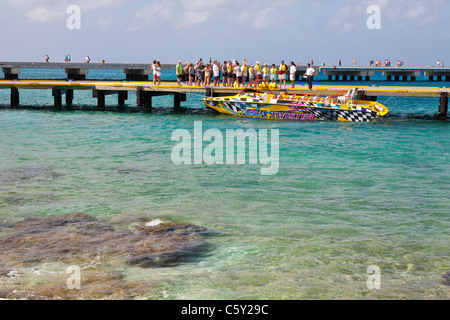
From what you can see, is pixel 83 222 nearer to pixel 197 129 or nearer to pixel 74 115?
pixel 197 129

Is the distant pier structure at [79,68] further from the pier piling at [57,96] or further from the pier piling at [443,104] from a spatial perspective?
the pier piling at [443,104]

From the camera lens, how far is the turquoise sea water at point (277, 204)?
845 centimetres

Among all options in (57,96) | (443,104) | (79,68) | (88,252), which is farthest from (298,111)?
(79,68)

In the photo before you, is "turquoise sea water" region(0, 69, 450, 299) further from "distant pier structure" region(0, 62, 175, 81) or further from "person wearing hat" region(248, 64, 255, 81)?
"distant pier structure" region(0, 62, 175, 81)

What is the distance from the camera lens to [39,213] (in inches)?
472

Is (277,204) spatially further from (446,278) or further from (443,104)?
(443,104)

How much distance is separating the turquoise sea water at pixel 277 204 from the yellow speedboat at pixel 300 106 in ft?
16.5

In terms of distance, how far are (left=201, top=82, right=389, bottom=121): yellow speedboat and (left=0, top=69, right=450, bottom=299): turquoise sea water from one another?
504 centimetres

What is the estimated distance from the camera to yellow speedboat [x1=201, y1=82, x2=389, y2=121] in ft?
101

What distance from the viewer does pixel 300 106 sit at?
102 feet

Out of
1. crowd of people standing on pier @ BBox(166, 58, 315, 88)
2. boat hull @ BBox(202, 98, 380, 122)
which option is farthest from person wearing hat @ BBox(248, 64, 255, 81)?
boat hull @ BBox(202, 98, 380, 122)

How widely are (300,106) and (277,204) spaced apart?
18.8m
